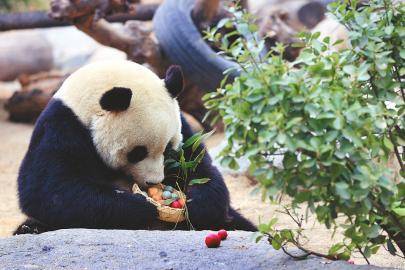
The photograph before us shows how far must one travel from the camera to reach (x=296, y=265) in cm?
279

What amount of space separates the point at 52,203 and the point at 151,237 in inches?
29.6

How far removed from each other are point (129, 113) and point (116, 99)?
13 cm

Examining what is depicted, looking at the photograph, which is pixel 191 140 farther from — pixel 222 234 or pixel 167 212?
pixel 222 234

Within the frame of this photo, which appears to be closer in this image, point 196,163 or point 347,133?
point 347,133

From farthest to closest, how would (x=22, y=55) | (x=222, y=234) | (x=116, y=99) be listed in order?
1. (x=22, y=55)
2. (x=116, y=99)
3. (x=222, y=234)

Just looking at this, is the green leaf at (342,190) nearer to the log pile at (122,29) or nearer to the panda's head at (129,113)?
the panda's head at (129,113)

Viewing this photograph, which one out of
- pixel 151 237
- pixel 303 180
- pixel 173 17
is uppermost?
pixel 303 180

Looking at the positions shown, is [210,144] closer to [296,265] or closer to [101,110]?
[101,110]

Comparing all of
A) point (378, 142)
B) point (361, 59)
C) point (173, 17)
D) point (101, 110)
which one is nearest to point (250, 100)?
point (378, 142)

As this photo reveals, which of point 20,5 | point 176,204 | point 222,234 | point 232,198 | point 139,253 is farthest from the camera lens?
point 20,5

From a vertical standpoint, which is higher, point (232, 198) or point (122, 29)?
point (122, 29)

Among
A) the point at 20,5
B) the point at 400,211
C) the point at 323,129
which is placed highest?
the point at 323,129

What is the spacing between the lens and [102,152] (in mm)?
3754

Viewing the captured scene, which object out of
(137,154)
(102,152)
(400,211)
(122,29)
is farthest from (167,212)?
(122,29)
